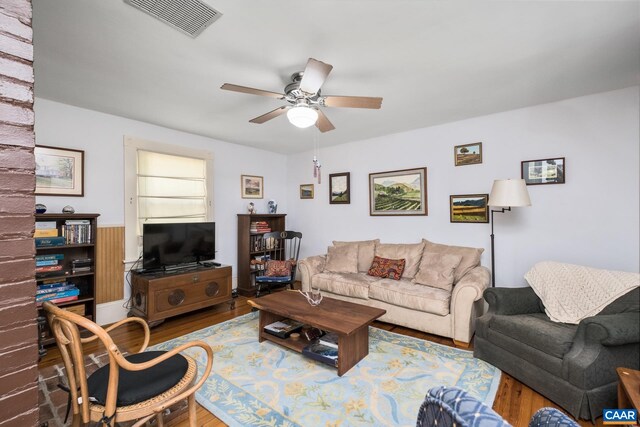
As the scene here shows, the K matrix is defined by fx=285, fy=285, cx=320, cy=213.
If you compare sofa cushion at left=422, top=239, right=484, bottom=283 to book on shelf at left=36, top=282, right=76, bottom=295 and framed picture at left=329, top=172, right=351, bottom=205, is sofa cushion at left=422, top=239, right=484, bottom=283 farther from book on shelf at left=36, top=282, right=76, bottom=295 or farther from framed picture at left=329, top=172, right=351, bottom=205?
book on shelf at left=36, top=282, right=76, bottom=295

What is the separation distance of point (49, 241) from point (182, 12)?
2597mm

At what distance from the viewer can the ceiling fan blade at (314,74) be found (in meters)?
1.79

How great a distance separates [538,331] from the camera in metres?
2.09

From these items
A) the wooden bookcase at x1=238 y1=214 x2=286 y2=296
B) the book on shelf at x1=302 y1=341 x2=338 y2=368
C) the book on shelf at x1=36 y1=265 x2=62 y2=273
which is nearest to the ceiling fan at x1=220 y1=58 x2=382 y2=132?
the book on shelf at x1=302 y1=341 x2=338 y2=368

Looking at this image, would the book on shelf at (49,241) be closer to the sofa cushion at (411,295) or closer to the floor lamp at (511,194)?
the sofa cushion at (411,295)

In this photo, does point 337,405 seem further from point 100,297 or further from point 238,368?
point 100,297

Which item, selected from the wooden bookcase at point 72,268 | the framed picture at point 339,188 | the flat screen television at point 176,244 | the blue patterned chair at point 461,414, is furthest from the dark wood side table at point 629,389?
the wooden bookcase at point 72,268

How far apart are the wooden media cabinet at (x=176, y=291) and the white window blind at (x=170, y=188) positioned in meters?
0.78

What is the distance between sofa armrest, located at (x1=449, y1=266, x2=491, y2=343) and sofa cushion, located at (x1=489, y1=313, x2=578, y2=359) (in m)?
0.39

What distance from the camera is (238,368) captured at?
2406 millimetres

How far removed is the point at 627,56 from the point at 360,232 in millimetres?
3394

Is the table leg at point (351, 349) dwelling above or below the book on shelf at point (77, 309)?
below

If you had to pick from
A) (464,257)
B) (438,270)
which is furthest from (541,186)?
(438,270)

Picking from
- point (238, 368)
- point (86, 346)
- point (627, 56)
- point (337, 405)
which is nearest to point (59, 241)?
point (86, 346)
